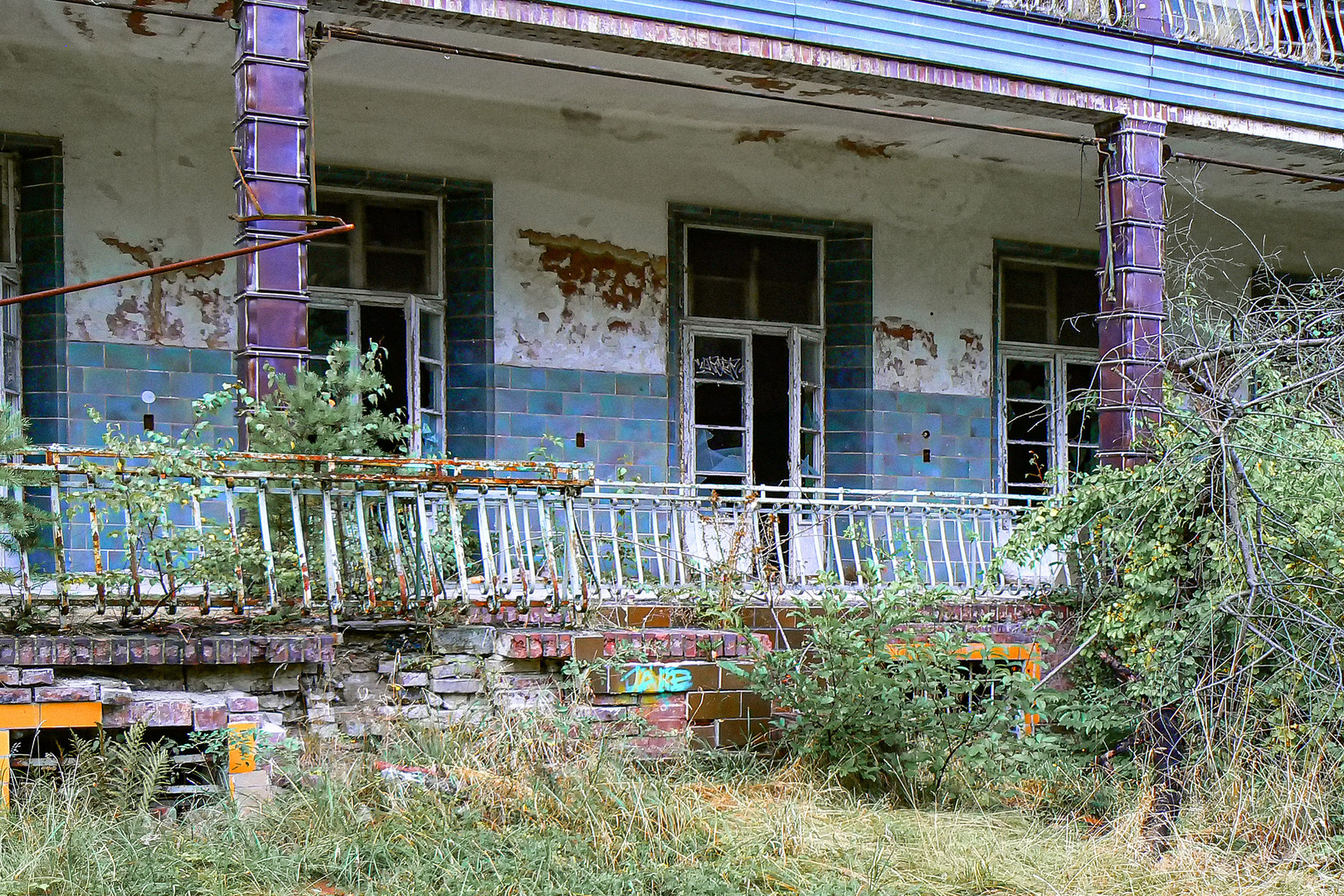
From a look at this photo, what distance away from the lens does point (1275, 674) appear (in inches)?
225

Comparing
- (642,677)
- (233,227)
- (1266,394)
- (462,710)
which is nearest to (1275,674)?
(1266,394)

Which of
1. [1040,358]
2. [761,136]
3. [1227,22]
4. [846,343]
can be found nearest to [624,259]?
[761,136]

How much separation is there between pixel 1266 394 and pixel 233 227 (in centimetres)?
611

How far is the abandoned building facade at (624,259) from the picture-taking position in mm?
6227

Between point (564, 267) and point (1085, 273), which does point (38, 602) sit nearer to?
point (564, 267)

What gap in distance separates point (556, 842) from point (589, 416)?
509 cm

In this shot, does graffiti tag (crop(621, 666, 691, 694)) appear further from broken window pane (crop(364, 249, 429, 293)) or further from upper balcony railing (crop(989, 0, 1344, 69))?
upper balcony railing (crop(989, 0, 1344, 69))

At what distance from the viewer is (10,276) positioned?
8133 mm

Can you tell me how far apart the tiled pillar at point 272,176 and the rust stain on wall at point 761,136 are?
13.1ft

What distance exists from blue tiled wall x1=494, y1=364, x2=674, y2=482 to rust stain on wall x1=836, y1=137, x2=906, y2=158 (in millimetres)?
2262

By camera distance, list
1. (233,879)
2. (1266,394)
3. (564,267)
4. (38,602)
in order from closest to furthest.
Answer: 1. (233,879)
2. (1266,394)
3. (38,602)
4. (564,267)

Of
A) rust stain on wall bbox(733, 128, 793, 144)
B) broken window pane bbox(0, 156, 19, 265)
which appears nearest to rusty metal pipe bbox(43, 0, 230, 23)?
broken window pane bbox(0, 156, 19, 265)

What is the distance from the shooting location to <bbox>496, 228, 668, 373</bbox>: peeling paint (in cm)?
932

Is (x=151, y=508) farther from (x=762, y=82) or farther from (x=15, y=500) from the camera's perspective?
(x=762, y=82)
